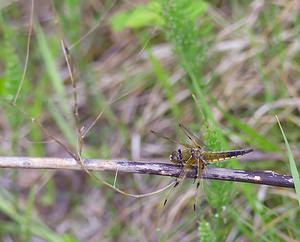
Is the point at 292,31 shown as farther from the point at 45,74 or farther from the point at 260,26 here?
the point at 45,74

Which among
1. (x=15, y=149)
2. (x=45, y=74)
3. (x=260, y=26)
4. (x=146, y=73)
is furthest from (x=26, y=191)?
(x=260, y=26)

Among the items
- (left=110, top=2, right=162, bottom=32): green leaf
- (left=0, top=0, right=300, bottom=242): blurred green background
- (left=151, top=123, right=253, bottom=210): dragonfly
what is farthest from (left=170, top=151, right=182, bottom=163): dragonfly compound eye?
(left=110, top=2, right=162, bottom=32): green leaf

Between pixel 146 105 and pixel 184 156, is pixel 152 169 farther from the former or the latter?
pixel 146 105

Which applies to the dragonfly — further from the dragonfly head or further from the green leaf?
the green leaf

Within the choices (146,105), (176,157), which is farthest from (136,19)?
(176,157)

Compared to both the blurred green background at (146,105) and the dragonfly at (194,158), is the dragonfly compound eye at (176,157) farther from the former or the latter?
the blurred green background at (146,105)

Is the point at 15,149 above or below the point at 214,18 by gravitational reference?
below
